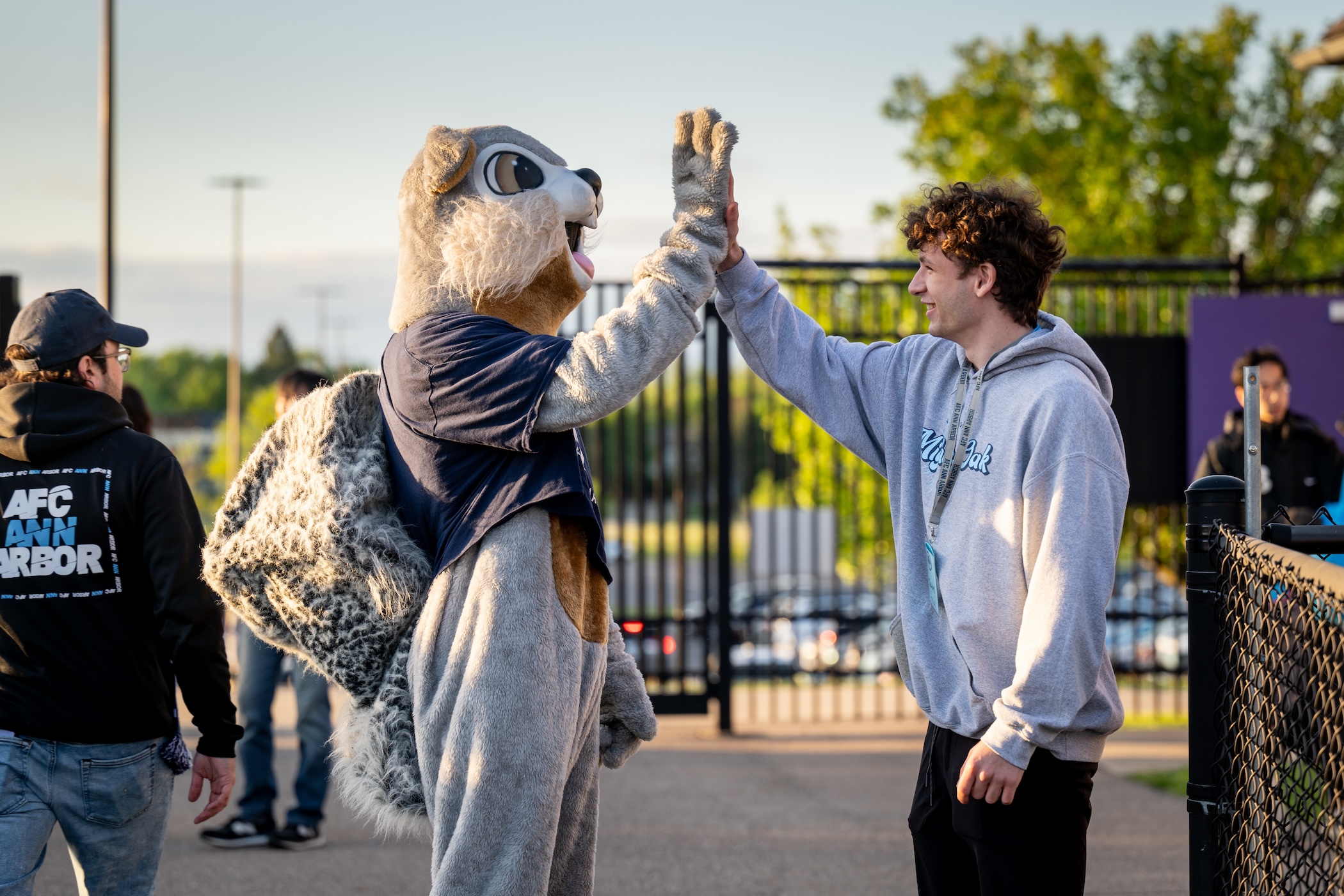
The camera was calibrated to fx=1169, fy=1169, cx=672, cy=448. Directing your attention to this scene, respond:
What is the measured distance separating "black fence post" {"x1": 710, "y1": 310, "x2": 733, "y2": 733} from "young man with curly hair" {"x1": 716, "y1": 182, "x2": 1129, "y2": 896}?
4537 millimetres

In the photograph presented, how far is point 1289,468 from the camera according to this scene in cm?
598

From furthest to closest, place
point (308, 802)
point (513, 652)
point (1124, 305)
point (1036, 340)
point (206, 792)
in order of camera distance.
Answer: point (1124, 305) < point (206, 792) < point (308, 802) < point (1036, 340) < point (513, 652)

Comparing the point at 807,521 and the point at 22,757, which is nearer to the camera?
the point at 22,757

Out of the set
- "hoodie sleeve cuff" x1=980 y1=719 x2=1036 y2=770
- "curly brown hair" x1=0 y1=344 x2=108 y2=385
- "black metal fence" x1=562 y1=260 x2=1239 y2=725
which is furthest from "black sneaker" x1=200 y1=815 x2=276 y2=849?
"hoodie sleeve cuff" x1=980 y1=719 x2=1036 y2=770

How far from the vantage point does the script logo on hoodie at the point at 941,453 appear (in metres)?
2.39

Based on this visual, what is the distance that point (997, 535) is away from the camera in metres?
2.34

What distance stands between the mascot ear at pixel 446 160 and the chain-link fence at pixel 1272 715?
1.76 meters

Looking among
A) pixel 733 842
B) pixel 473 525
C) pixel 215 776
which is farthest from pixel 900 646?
pixel 733 842

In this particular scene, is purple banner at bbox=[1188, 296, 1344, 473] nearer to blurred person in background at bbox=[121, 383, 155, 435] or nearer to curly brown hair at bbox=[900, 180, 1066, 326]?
curly brown hair at bbox=[900, 180, 1066, 326]

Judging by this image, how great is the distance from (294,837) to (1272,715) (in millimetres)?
4018

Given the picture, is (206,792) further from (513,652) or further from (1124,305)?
(1124,305)

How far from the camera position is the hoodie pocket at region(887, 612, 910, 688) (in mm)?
2611

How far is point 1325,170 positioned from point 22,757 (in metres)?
17.9

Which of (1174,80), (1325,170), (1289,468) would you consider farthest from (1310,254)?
(1289,468)
